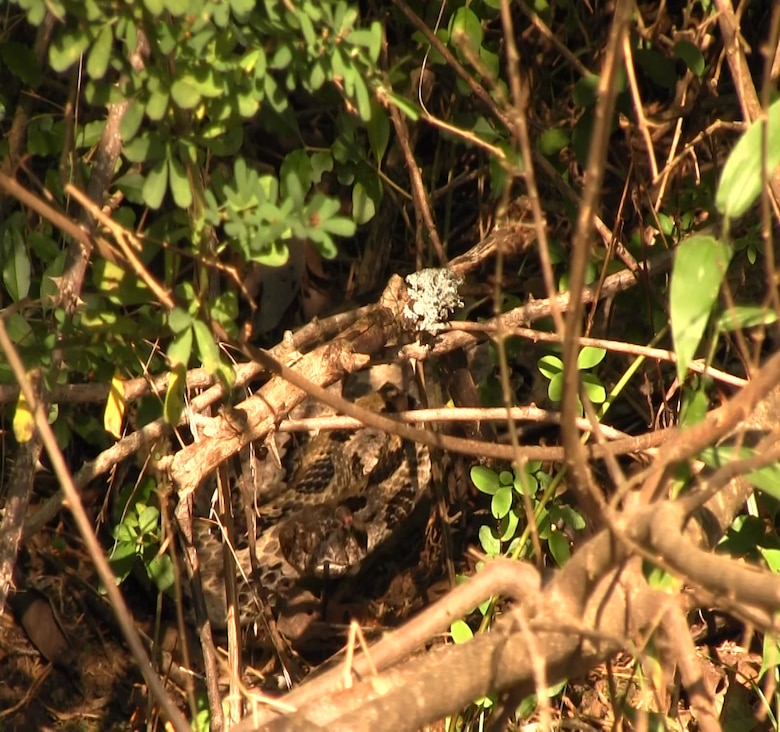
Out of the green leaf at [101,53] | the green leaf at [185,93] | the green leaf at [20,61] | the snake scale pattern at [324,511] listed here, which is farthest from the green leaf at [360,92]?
the snake scale pattern at [324,511]

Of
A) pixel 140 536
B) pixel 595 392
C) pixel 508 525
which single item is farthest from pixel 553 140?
pixel 140 536

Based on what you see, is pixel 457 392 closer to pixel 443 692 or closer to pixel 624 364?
pixel 624 364

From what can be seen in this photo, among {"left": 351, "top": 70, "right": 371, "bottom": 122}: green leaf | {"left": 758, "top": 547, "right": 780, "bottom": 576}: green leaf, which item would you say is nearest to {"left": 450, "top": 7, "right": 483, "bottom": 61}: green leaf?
{"left": 351, "top": 70, "right": 371, "bottom": 122}: green leaf

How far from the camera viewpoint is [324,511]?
3051mm

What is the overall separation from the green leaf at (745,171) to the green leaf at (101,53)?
2.79ft

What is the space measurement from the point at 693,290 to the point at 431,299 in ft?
2.92

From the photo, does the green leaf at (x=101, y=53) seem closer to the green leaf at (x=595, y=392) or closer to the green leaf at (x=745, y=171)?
the green leaf at (x=745, y=171)

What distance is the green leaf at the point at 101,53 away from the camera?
1329mm

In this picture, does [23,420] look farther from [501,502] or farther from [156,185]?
[501,502]

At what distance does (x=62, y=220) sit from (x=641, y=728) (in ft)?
3.67

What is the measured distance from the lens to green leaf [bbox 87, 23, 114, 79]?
1.33m

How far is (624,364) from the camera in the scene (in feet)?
8.52

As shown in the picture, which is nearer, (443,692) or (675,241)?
(443,692)

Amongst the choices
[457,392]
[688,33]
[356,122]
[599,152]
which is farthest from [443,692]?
[688,33]
